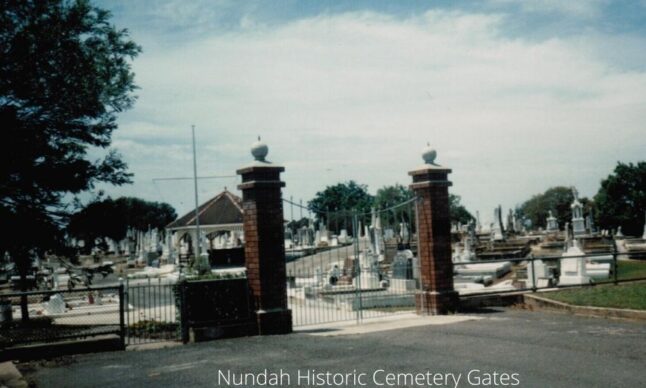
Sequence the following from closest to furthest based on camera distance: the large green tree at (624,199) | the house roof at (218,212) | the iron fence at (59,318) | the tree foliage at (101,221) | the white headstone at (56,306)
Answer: the iron fence at (59,318) < the tree foliage at (101,221) < the white headstone at (56,306) < the house roof at (218,212) < the large green tree at (624,199)

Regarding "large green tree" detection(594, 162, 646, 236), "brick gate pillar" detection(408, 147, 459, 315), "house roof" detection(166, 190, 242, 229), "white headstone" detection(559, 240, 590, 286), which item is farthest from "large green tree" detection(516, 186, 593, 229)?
"brick gate pillar" detection(408, 147, 459, 315)

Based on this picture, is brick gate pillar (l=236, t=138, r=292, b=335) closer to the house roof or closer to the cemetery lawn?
the cemetery lawn

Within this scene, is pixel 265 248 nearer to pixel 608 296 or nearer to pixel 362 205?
pixel 608 296

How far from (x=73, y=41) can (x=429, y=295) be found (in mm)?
9259

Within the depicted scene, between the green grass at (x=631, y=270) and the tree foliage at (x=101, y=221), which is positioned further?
the green grass at (x=631, y=270)

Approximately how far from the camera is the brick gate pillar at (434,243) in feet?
38.3

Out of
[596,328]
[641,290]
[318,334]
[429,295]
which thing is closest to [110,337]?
[318,334]

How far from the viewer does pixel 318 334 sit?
9.91m

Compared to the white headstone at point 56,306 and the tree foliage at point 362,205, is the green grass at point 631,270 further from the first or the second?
the white headstone at point 56,306

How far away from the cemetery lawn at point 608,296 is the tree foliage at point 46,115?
33.8 feet

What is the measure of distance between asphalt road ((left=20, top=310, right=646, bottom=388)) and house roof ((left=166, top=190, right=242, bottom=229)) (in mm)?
35132

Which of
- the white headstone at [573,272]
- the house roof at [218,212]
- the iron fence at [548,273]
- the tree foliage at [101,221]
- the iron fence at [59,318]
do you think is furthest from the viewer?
the house roof at [218,212]

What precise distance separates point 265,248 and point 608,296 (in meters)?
7.61

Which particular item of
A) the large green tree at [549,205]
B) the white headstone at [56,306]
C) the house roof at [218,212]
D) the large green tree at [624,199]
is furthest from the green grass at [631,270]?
the large green tree at [549,205]
